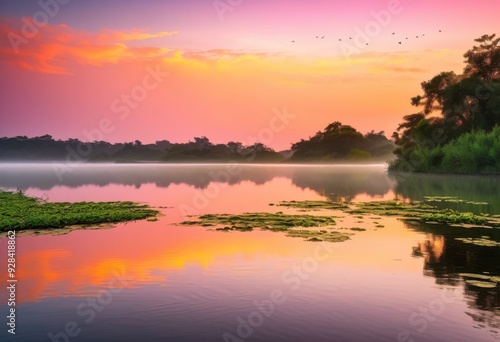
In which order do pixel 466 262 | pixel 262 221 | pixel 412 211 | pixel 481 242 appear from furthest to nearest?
pixel 412 211 → pixel 262 221 → pixel 481 242 → pixel 466 262

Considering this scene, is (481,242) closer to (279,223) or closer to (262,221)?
(279,223)

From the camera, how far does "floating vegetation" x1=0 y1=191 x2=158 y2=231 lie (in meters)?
22.3

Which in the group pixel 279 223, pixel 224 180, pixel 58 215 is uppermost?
pixel 224 180

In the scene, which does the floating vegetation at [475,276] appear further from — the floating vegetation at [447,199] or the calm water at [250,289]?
the floating vegetation at [447,199]

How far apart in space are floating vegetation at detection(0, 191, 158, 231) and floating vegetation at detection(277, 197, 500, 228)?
10.4 m

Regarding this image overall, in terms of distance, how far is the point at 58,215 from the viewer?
2472cm

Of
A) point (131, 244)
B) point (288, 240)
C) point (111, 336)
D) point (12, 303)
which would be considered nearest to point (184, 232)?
point (131, 244)

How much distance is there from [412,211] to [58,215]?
18.2 metres

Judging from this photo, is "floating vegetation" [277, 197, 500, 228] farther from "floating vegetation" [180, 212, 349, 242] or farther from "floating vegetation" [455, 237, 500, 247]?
"floating vegetation" [455, 237, 500, 247]

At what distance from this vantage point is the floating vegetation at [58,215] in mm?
22281

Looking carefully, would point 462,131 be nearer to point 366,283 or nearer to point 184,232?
point 184,232

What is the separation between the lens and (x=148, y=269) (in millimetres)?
14586

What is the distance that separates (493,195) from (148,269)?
30.6m

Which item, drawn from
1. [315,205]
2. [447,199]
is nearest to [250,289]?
[315,205]
